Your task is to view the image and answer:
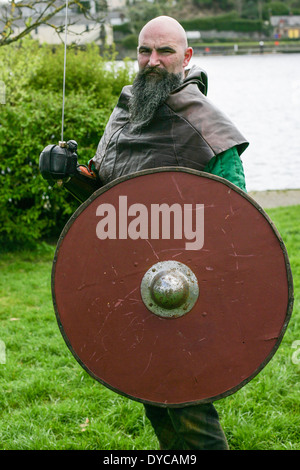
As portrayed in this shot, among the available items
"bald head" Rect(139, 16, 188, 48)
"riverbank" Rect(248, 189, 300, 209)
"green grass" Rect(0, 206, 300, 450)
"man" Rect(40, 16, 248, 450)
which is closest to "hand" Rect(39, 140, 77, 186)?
"man" Rect(40, 16, 248, 450)

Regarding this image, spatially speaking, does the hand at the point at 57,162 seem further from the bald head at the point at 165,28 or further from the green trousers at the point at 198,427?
the green trousers at the point at 198,427

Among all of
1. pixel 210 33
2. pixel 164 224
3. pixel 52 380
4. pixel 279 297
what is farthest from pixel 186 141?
pixel 210 33

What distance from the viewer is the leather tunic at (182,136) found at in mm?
2029

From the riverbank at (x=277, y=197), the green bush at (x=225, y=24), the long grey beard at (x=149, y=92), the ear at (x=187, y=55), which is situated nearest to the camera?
the long grey beard at (x=149, y=92)

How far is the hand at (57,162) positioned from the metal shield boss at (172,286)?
0.43 metres

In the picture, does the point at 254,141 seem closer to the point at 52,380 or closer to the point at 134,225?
the point at 52,380

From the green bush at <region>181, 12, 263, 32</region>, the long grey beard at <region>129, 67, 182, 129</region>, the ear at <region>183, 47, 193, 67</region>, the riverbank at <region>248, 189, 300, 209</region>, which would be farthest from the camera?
the green bush at <region>181, 12, 263, 32</region>

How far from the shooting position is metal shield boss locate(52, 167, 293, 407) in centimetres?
180

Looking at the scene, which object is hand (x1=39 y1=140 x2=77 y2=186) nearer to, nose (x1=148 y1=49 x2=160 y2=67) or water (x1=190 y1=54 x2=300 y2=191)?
nose (x1=148 y1=49 x2=160 y2=67)

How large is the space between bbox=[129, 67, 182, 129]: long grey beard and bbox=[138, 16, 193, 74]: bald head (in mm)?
30

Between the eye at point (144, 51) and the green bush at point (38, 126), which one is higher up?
the eye at point (144, 51)

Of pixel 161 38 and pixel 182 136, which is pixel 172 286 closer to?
pixel 182 136

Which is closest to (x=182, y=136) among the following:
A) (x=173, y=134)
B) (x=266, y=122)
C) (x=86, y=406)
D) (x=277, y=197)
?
(x=173, y=134)

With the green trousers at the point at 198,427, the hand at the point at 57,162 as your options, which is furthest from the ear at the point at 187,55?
the green trousers at the point at 198,427
